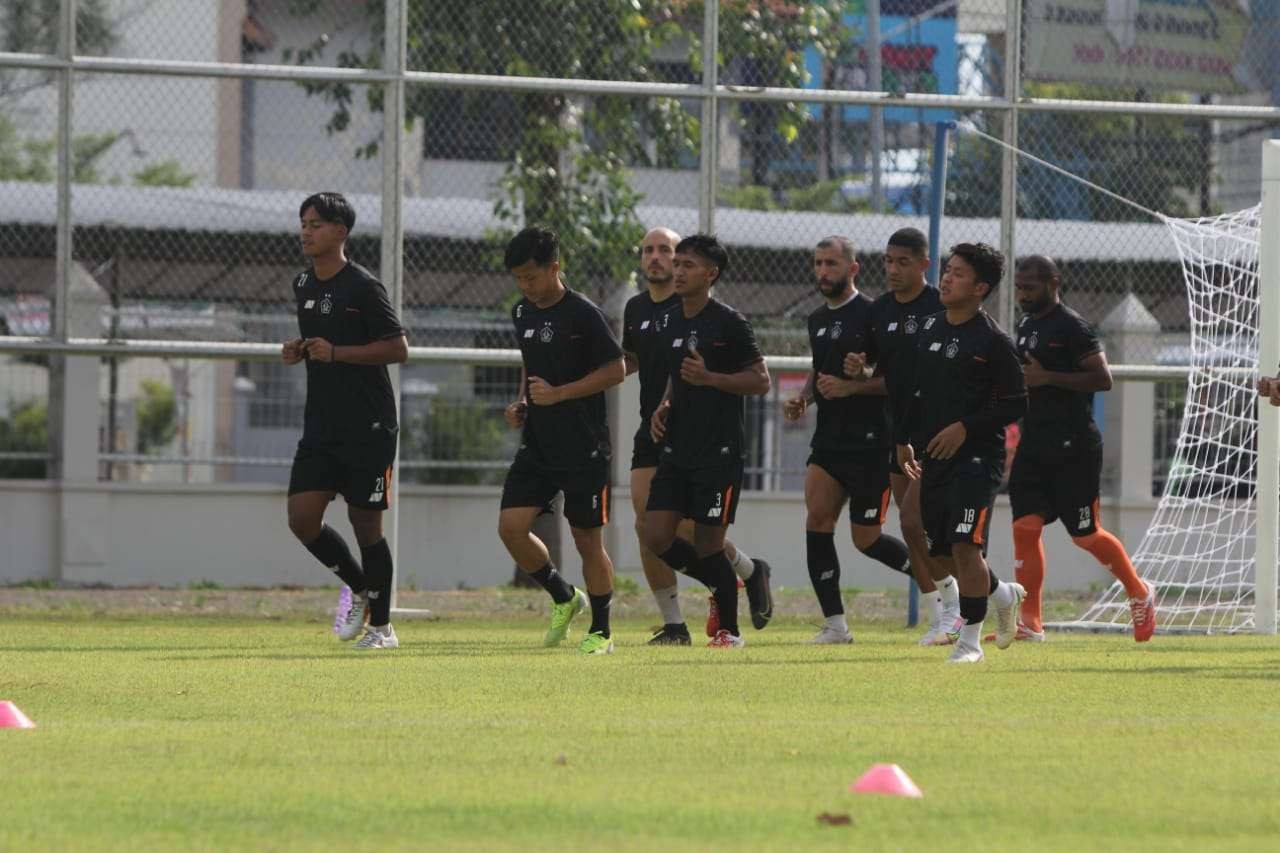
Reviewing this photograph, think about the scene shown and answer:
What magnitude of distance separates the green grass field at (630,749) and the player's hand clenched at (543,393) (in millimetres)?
1184

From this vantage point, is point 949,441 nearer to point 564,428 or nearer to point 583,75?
point 564,428

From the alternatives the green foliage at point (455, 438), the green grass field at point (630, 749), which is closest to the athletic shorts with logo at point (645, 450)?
the green grass field at point (630, 749)

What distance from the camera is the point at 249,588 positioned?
19.8 m

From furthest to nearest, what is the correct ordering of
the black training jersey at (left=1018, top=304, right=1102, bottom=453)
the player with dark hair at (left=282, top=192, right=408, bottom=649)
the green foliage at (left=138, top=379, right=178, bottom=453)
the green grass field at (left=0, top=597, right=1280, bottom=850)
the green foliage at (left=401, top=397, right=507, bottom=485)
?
1. the green foliage at (left=401, top=397, right=507, bottom=485)
2. the green foliage at (left=138, top=379, right=178, bottom=453)
3. the black training jersey at (left=1018, top=304, right=1102, bottom=453)
4. the player with dark hair at (left=282, top=192, right=408, bottom=649)
5. the green grass field at (left=0, top=597, right=1280, bottom=850)

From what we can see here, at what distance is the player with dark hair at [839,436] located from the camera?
11.7m

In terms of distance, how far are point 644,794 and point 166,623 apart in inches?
333

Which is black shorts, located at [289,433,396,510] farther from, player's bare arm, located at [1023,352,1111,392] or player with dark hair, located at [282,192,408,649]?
player's bare arm, located at [1023,352,1111,392]

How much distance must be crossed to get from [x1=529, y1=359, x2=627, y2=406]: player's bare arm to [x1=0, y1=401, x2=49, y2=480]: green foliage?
11.2 m

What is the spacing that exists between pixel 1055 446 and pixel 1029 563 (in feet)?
2.19

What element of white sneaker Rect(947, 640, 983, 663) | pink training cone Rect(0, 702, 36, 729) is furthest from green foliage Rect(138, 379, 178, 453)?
pink training cone Rect(0, 702, 36, 729)

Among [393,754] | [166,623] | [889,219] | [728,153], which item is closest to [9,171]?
[166,623]

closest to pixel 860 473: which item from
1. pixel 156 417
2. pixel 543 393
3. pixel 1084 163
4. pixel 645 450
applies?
pixel 645 450

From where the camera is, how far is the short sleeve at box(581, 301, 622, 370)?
35.6 feet

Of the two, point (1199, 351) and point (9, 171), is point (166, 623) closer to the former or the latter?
point (9, 171)
